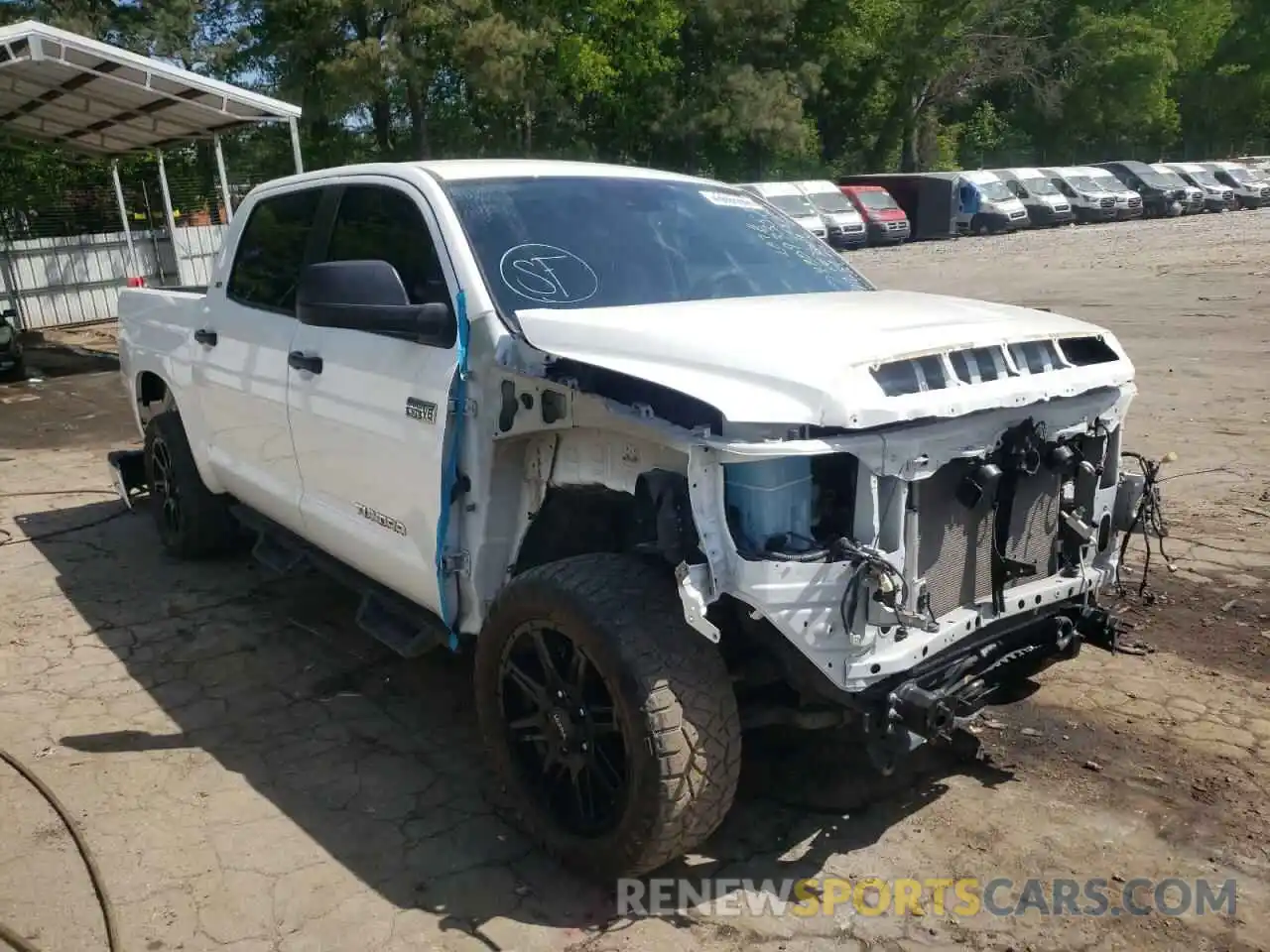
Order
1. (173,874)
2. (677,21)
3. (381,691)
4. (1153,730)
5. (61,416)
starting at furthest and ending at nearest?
1. (677,21)
2. (61,416)
3. (381,691)
4. (1153,730)
5. (173,874)

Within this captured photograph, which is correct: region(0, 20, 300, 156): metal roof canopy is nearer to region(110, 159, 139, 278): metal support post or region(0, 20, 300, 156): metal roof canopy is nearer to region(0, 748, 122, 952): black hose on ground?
region(110, 159, 139, 278): metal support post

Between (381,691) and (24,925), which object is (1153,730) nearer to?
(381,691)

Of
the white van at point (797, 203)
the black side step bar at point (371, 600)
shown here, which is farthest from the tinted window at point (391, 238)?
the white van at point (797, 203)

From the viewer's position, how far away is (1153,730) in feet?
12.7

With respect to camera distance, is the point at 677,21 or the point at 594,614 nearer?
the point at 594,614

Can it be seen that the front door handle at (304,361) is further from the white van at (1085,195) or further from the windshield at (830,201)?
the white van at (1085,195)

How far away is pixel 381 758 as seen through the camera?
390 centimetres

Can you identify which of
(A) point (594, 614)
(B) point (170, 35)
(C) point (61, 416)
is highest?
(B) point (170, 35)

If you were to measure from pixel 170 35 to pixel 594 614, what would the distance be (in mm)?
28844

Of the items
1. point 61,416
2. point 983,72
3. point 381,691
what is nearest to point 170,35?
point 61,416

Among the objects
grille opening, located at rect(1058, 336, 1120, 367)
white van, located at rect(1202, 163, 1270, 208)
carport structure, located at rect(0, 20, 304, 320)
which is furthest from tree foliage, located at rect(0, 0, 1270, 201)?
grille opening, located at rect(1058, 336, 1120, 367)

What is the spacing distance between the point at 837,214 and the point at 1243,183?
1870cm

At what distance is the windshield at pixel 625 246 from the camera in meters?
3.62

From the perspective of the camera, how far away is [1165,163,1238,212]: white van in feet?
122
